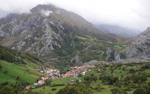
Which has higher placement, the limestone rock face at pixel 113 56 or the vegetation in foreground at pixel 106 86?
the limestone rock face at pixel 113 56

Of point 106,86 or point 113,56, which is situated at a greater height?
point 113,56

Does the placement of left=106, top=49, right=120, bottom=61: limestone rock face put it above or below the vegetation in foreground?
above

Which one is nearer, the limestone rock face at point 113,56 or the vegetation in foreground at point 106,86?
the vegetation in foreground at point 106,86

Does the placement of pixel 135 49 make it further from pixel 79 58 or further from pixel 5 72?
pixel 5 72

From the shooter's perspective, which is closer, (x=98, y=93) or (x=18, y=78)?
(x=98, y=93)

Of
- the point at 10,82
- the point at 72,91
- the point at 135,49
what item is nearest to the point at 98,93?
the point at 72,91

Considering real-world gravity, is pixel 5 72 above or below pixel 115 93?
above

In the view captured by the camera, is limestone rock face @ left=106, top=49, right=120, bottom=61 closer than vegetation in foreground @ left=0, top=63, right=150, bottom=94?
No

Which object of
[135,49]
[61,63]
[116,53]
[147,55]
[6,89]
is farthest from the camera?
[61,63]

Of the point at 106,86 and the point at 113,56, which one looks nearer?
the point at 106,86

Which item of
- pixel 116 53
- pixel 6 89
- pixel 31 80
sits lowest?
pixel 31 80

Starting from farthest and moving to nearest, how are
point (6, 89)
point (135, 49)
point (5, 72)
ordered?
point (135, 49) < point (5, 72) < point (6, 89)
